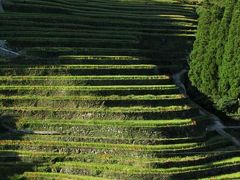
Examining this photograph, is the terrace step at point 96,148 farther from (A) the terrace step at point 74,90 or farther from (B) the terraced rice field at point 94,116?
(A) the terrace step at point 74,90

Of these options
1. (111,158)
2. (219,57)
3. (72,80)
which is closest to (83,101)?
(72,80)

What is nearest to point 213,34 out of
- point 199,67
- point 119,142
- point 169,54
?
point 199,67

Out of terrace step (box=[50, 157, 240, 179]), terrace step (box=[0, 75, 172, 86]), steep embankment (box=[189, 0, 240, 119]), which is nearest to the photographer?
terrace step (box=[50, 157, 240, 179])

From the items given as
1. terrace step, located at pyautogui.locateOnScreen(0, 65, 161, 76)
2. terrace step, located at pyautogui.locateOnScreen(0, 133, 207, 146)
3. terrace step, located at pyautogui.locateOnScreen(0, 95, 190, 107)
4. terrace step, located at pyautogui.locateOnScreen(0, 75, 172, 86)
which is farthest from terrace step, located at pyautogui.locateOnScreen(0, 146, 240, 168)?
terrace step, located at pyautogui.locateOnScreen(0, 65, 161, 76)

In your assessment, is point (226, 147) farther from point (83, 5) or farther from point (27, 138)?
point (83, 5)

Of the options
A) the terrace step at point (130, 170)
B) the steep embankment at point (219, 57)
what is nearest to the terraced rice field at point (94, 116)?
the terrace step at point (130, 170)

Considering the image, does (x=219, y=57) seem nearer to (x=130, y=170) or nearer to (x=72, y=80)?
(x=72, y=80)

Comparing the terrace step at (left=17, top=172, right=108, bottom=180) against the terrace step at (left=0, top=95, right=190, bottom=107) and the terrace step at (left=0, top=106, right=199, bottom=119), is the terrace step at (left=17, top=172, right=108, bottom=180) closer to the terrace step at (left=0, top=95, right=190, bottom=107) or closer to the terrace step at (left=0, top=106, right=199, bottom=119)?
the terrace step at (left=0, top=106, right=199, bottom=119)
